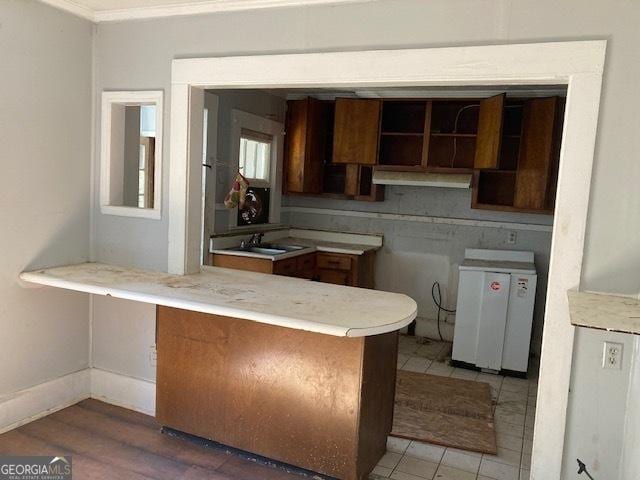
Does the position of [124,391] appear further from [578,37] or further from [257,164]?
A: [578,37]

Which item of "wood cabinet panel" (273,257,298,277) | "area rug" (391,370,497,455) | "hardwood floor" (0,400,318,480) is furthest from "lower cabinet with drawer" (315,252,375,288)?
"hardwood floor" (0,400,318,480)

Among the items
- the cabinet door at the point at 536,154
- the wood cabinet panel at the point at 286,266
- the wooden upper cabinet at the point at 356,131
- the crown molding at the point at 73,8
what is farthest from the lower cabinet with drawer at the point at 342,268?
the crown molding at the point at 73,8

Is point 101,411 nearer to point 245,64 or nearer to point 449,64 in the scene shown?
point 245,64

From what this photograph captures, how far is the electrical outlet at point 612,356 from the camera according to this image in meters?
2.10

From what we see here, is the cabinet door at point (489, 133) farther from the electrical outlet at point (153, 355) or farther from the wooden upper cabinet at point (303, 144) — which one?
the electrical outlet at point (153, 355)

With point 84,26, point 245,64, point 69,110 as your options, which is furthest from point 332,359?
point 84,26

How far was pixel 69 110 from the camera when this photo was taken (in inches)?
118

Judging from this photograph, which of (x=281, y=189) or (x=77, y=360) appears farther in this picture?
(x=281, y=189)

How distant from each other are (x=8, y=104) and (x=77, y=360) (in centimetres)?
159

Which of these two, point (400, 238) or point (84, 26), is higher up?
point (84, 26)

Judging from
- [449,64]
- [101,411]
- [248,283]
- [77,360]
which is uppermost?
[449,64]

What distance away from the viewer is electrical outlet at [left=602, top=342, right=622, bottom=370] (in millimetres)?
2099

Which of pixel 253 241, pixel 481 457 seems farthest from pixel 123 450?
pixel 253 241

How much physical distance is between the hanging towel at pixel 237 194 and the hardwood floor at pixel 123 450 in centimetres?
180
